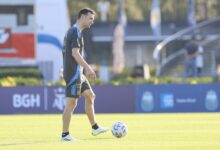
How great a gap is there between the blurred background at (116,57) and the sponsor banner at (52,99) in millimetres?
36

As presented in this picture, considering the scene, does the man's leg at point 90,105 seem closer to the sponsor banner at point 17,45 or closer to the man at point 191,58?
the man at point 191,58

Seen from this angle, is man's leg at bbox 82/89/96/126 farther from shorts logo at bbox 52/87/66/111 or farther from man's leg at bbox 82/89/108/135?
shorts logo at bbox 52/87/66/111

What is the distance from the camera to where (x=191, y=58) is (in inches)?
1393

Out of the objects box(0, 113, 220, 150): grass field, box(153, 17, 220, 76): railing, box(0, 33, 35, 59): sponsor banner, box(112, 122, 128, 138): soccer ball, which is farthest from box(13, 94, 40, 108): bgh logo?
box(153, 17, 220, 76): railing

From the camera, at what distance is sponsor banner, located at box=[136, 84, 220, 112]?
95.6 ft

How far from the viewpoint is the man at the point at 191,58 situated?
34.4 meters

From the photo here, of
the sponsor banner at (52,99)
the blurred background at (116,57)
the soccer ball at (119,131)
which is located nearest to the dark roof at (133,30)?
the blurred background at (116,57)

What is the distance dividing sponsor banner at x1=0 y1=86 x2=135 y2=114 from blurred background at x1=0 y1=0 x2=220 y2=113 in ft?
0.12

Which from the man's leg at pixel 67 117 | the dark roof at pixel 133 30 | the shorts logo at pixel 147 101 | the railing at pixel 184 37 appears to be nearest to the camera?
the man's leg at pixel 67 117

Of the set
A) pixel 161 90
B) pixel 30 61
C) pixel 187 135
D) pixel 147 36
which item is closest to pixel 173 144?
pixel 187 135

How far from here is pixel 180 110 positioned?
29250 mm

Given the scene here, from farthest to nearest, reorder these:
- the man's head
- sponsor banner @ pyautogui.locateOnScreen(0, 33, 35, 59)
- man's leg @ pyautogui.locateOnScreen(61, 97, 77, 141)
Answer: sponsor banner @ pyautogui.locateOnScreen(0, 33, 35, 59) → the man's head → man's leg @ pyautogui.locateOnScreen(61, 97, 77, 141)

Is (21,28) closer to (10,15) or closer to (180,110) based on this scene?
(10,15)

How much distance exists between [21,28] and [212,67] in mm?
10391
